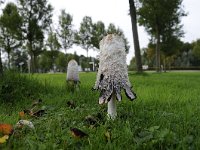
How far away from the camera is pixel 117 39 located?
3410mm

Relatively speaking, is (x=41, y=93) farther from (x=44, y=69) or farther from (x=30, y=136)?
(x=44, y=69)

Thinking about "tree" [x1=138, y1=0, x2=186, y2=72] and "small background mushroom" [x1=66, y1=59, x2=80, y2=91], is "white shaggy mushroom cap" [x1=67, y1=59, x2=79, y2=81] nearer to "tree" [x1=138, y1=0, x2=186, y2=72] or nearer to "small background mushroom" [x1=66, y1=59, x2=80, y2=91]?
A: "small background mushroom" [x1=66, y1=59, x2=80, y2=91]

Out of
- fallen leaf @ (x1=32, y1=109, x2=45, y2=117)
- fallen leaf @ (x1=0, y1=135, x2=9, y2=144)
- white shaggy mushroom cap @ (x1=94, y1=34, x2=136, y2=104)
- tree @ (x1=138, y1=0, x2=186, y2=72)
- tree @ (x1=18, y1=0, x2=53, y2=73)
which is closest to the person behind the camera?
fallen leaf @ (x1=0, y1=135, x2=9, y2=144)

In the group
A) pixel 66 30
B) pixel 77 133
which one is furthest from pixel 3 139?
pixel 66 30

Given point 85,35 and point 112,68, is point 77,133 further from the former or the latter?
point 85,35

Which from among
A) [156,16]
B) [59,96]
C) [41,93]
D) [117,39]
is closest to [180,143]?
[117,39]

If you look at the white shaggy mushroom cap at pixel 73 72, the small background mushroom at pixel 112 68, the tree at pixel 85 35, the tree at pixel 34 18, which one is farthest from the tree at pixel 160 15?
the small background mushroom at pixel 112 68

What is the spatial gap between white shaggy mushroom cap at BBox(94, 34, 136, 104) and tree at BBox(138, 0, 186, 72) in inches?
859

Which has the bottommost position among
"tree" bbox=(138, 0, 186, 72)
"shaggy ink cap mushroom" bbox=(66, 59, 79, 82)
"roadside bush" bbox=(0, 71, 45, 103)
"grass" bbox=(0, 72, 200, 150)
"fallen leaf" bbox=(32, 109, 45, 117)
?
"grass" bbox=(0, 72, 200, 150)

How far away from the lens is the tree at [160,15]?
24625 millimetres

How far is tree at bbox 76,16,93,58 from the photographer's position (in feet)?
139

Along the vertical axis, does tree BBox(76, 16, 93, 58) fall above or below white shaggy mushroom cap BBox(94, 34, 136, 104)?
above

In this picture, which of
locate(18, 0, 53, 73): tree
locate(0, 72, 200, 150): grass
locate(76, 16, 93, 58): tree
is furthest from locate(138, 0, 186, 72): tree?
locate(0, 72, 200, 150): grass

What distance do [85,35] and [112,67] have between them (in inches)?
1579
